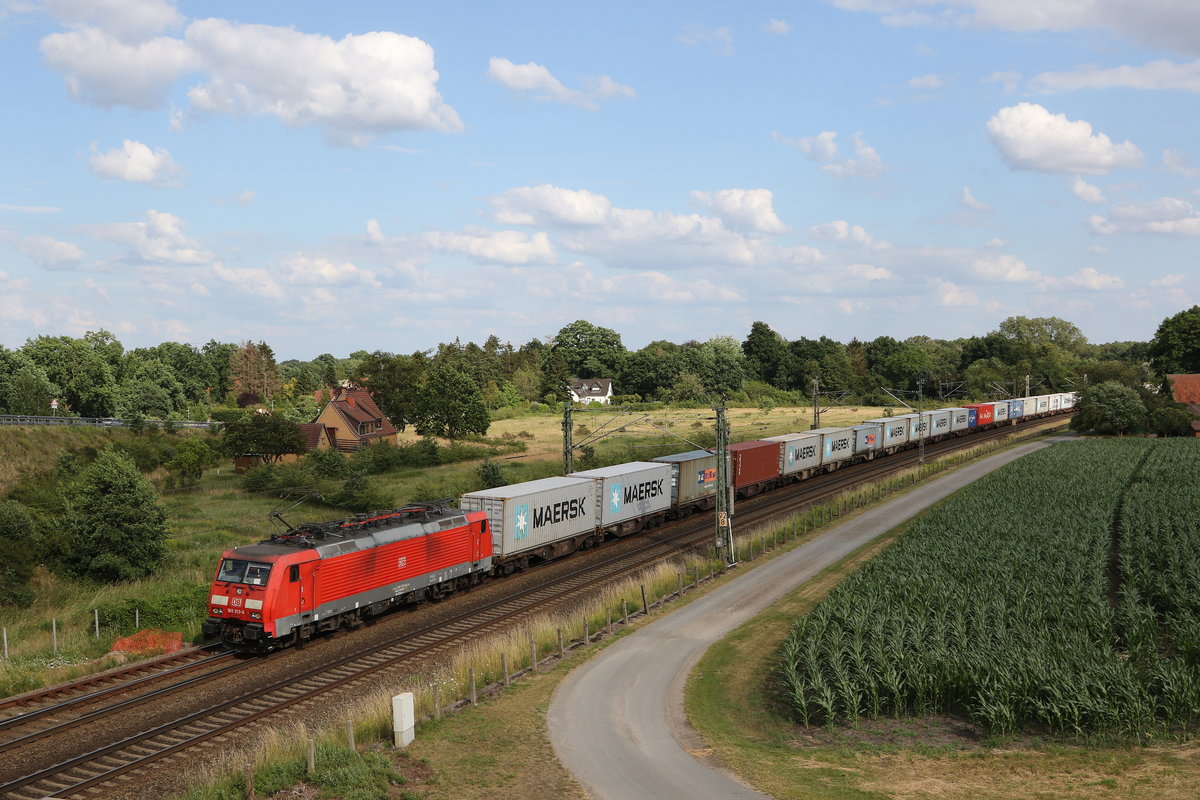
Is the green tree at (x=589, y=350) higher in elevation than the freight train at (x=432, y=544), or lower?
higher

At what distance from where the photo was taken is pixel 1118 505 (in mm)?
52281

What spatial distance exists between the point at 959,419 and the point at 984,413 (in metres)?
9.40

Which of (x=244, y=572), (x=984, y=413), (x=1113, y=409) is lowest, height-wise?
(x=244, y=572)

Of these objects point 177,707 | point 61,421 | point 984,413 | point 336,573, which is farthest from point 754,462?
point 61,421

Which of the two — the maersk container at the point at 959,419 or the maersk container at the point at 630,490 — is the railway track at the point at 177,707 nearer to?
the maersk container at the point at 630,490

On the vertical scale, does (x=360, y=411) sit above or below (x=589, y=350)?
below

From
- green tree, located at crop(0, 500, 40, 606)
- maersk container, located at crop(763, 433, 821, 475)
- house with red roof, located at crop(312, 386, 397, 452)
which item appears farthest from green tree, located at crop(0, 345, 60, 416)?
maersk container, located at crop(763, 433, 821, 475)

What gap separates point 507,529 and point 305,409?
4029 inches

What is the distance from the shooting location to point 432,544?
1272 inches

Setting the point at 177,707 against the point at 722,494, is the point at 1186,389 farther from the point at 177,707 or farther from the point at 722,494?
the point at 177,707

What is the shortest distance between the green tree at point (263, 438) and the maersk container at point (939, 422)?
63.4 meters

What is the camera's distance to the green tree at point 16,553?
1371 inches

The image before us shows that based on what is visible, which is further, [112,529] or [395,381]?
A: [395,381]

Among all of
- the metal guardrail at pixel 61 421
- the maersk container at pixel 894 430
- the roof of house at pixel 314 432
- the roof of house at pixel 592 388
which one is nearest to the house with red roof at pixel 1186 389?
the maersk container at pixel 894 430
